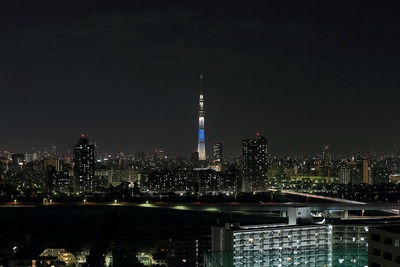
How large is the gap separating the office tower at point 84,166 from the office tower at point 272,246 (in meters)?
20.3

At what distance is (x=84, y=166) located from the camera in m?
30.0

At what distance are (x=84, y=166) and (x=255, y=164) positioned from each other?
308 inches

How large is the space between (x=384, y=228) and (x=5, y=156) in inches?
1618

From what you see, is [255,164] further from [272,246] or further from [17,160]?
[272,246]

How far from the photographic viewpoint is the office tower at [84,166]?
94.6 feet

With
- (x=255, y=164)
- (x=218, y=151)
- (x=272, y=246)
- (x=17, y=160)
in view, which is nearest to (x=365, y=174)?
(x=255, y=164)

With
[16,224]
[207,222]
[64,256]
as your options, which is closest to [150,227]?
[207,222]

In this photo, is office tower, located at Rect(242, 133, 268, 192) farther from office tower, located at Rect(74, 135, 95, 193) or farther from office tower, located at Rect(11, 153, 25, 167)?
office tower, located at Rect(11, 153, 25, 167)

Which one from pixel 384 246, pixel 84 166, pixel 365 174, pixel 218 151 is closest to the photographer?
pixel 384 246

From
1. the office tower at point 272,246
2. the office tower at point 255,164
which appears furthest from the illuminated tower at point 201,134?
the office tower at point 272,246

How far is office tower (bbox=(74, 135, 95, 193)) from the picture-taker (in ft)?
94.6

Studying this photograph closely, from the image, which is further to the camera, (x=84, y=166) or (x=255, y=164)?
(x=255, y=164)

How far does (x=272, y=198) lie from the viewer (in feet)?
79.8

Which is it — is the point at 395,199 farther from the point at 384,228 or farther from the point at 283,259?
the point at 384,228
